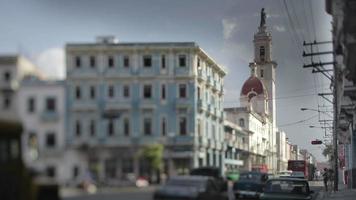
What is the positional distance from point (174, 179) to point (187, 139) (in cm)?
78

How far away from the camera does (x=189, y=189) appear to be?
13219 millimetres

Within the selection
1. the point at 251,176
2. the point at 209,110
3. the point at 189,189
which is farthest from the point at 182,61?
the point at 251,176

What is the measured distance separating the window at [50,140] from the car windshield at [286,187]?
14670mm

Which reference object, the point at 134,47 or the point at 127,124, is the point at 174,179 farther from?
the point at 134,47

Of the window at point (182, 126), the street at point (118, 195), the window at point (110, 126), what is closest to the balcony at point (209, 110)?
the window at point (182, 126)

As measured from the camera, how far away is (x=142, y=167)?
11.7 metres

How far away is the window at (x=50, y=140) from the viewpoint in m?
10.1

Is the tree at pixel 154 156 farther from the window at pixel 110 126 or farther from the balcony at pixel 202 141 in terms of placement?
the balcony at pixel 202 141

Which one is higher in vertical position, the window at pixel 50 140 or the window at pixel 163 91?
the window at pixel 163 91

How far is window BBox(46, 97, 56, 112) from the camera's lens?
10210mm

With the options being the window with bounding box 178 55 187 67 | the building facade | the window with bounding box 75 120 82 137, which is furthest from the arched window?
the window with bounding box 75 120 82 137

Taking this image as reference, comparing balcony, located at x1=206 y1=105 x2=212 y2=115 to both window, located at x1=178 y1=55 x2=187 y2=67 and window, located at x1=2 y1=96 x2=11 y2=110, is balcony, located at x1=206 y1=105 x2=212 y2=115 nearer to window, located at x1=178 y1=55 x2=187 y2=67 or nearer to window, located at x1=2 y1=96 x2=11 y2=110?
window, located at x1=178 y1=55 x2=187 y2=67

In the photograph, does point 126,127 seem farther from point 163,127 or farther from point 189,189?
point 189,189

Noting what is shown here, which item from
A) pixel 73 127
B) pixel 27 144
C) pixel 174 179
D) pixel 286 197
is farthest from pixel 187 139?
pixel 286 197
